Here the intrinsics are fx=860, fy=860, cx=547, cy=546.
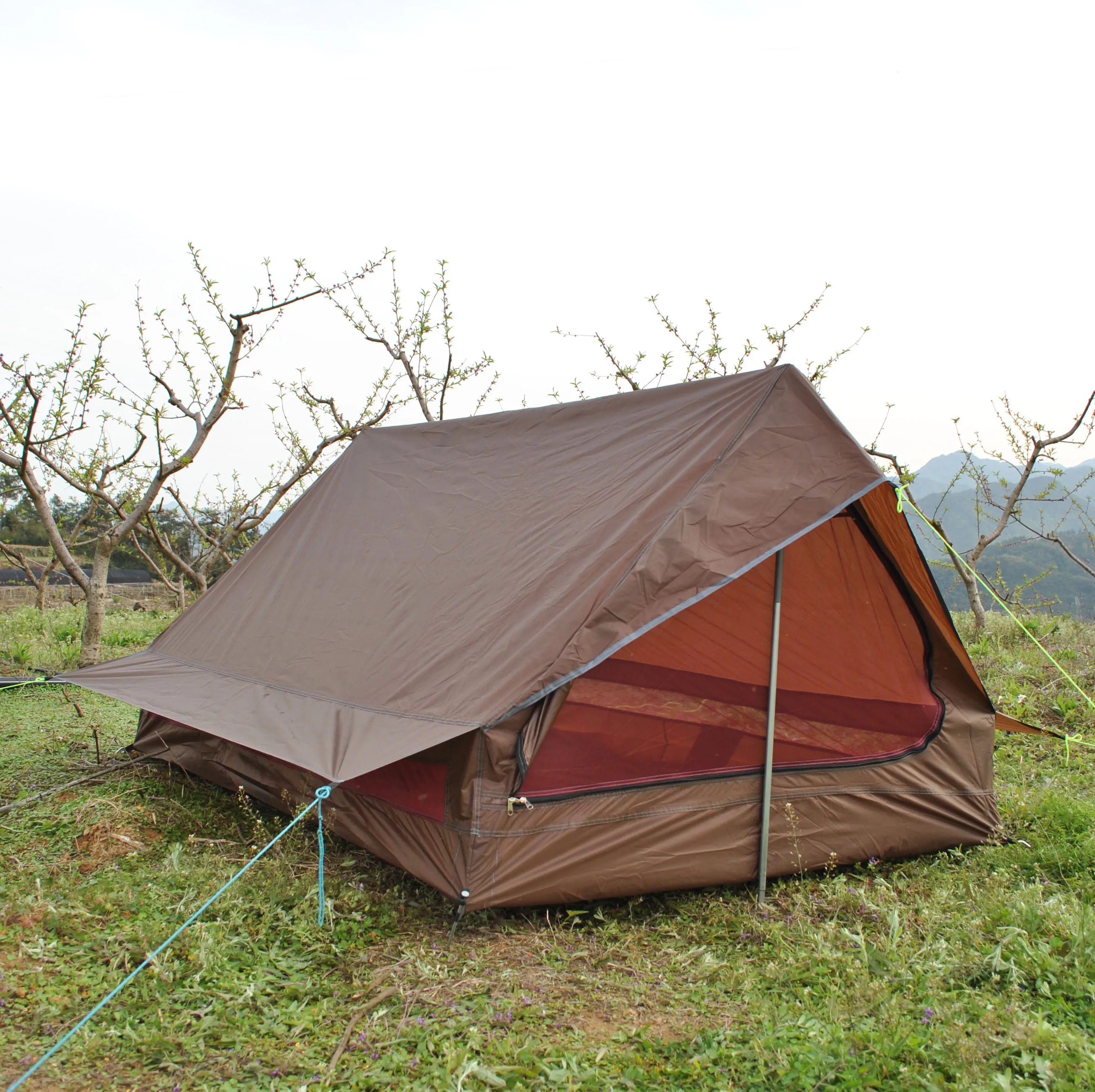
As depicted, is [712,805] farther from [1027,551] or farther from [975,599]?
[1027,551]

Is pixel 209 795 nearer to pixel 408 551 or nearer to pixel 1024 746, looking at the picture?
pixel 408 551

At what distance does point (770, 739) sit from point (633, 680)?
0.55 m

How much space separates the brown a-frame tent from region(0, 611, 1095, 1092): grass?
0.19 metres

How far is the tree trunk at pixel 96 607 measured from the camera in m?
6.79

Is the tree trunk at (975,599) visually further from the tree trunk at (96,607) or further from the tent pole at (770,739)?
the tree trunk at (96,607)

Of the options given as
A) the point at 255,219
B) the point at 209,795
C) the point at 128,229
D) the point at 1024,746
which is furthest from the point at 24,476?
the point at 1024,746

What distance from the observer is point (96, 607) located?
686 centimetres

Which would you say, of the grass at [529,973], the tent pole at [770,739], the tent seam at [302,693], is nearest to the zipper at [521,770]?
the tent seam at [302,693]

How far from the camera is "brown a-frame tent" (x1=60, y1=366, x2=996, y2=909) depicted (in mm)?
2691

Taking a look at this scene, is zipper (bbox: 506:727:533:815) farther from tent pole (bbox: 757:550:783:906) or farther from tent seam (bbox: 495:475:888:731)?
tent pole (bbox: 757:550:783:906)

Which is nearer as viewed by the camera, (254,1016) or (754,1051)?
(754,1051)

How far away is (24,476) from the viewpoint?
21.1ft

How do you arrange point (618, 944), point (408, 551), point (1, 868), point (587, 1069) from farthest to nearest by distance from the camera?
point (408, 551) → point (1, 868) → point (618, 944) → point (587, 1069)

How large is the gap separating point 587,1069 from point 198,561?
7.82m
